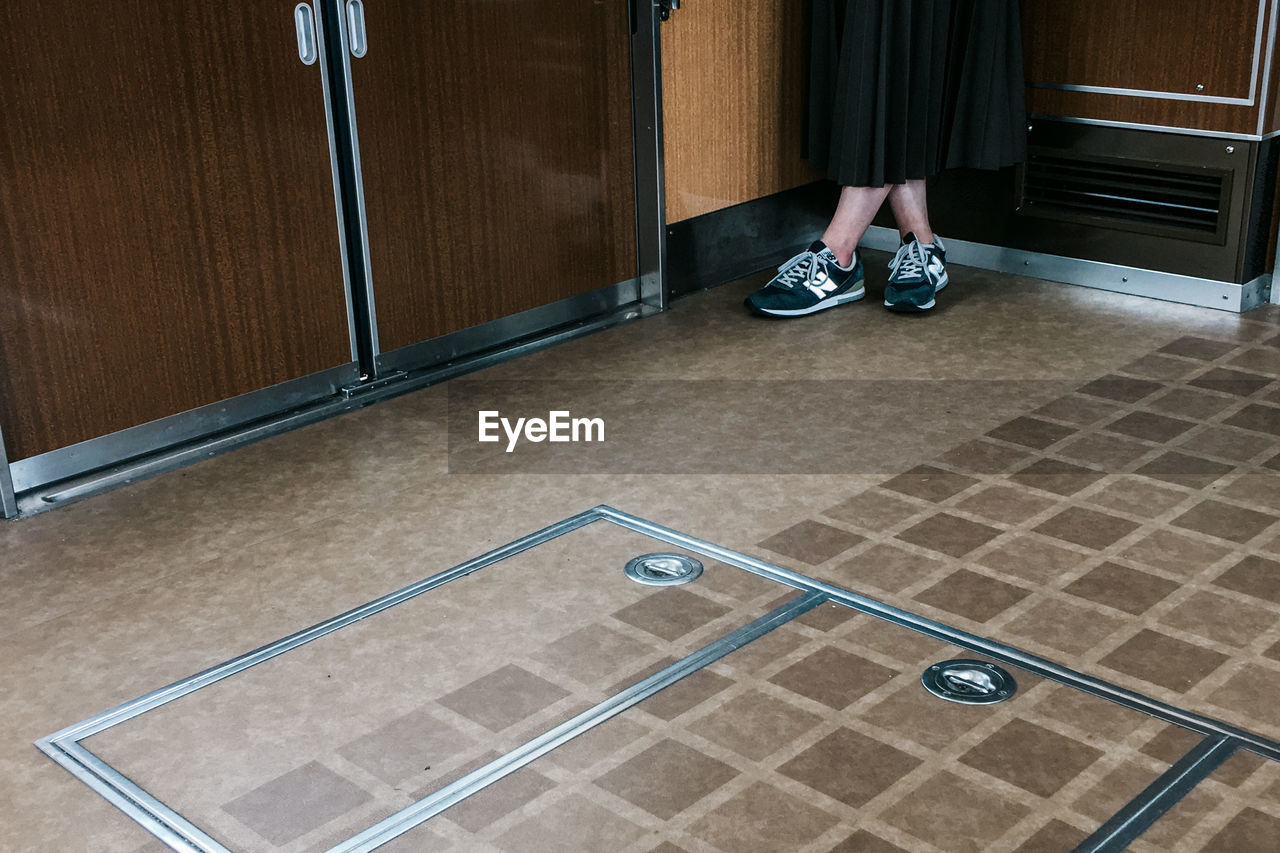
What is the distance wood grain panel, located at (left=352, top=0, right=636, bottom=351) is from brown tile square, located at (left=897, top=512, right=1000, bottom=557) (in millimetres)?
1336

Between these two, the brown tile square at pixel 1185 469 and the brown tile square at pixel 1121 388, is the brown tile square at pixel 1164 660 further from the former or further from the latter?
the brown tile square at pixel 1121 388

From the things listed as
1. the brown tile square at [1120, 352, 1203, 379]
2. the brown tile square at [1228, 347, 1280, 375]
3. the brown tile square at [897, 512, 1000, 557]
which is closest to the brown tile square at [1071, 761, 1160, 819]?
the brown tile square at [897, 512, 1000, 557]

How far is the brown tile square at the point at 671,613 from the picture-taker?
87.0 inches

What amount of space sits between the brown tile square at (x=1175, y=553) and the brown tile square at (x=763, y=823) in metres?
0.91

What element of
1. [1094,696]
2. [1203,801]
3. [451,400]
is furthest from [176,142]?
[1203,801]

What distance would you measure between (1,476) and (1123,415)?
2.25 m

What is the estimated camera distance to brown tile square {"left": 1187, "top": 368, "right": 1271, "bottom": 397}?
122 inches

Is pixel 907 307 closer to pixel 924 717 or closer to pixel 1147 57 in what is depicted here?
pixel 1147 57

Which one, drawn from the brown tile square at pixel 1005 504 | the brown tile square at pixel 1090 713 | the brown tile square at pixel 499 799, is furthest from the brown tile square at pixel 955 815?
the brown tile square at pixel 1005 504

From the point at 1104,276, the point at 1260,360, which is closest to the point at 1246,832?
the point at 1260,360

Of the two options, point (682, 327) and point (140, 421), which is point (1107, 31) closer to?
point (682, 327)

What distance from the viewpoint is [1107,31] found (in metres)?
3.60

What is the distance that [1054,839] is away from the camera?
5.58 feet

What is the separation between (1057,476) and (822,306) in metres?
1.13
